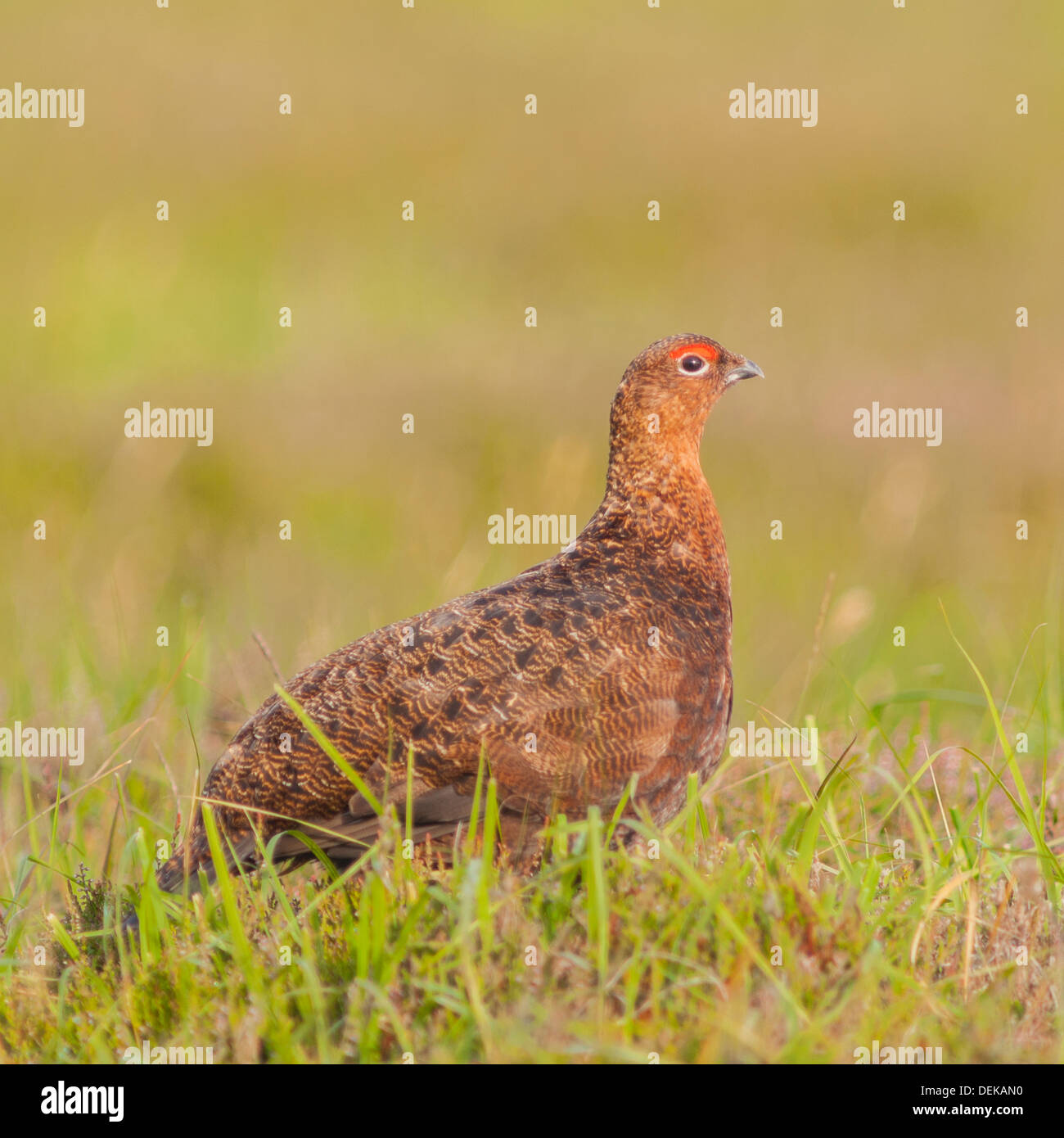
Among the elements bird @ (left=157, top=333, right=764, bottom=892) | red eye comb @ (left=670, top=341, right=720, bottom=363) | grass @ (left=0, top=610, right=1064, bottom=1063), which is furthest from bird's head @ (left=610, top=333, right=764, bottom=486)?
grass @ (left=0, top=610, right=1064, bottom=1063)

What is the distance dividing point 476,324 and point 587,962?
14632mm

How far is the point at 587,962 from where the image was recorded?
314 cm

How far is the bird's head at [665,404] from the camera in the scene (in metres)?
5.17

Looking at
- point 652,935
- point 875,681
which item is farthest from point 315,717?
point 875,681

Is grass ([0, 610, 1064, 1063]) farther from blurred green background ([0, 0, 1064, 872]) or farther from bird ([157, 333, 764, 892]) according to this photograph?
blurred green background ([0, 0, 1064, 872])

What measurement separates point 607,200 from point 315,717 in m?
16.7

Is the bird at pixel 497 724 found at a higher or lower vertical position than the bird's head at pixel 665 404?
lower

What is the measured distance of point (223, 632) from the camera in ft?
27.3

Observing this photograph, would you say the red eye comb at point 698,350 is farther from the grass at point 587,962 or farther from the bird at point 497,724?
the grass at point 587,962

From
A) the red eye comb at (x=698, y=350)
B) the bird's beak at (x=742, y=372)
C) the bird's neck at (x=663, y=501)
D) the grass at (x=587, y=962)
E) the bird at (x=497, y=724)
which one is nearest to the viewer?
the grass at (x=587, y=962)

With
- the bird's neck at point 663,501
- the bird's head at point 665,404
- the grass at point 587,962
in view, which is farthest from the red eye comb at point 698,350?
the grass at point 587,962

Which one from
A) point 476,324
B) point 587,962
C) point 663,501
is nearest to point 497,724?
point 587,962

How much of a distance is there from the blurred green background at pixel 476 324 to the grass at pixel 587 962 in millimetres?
1263

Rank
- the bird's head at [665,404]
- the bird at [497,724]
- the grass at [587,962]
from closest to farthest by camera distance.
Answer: the grass at [587,962] < the bird at [497,724] < the bird's head at [665,404]
